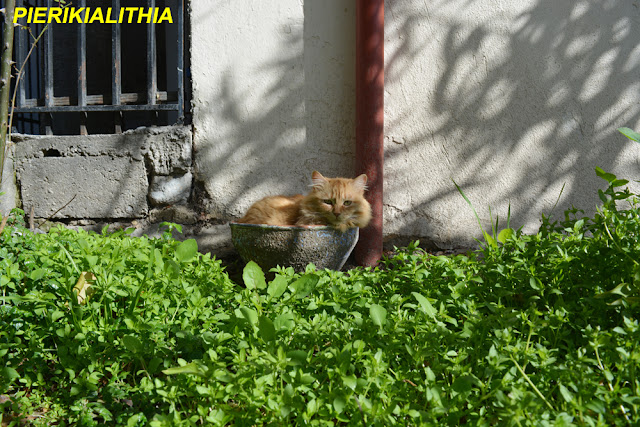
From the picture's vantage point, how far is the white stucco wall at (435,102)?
3.61m

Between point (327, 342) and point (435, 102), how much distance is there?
257cm

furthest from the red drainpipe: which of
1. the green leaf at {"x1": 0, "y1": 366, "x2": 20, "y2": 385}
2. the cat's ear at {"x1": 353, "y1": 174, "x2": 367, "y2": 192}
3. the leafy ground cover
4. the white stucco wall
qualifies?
the green leaf at {"x1": 0, "y1": 366, "x2": 20, "y2": 385}

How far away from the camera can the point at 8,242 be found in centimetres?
219

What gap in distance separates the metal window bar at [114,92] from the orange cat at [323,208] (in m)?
1.13

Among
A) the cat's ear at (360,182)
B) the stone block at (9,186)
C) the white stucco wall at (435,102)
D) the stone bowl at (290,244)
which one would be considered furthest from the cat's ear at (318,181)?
the stone block at (9,186)

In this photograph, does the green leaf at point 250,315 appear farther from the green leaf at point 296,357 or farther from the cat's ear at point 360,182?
the cat's ear at point 360,182

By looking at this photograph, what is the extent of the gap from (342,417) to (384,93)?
9.20 feet

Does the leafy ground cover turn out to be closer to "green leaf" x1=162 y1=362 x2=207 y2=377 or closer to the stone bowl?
"green leaf" x1=162 y1=362 x2=207 y2=377

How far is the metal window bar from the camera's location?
3693mm

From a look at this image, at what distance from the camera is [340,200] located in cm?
313

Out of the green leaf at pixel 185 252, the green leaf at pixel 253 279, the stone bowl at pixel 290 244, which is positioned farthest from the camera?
the stone bowl at pixel 290 244

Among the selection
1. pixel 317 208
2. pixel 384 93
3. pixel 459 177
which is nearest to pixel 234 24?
pixel 384 93

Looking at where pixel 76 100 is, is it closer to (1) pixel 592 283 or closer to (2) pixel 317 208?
(2) pixel 317 208

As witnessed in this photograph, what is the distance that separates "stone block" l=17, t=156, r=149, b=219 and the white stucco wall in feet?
1.83
